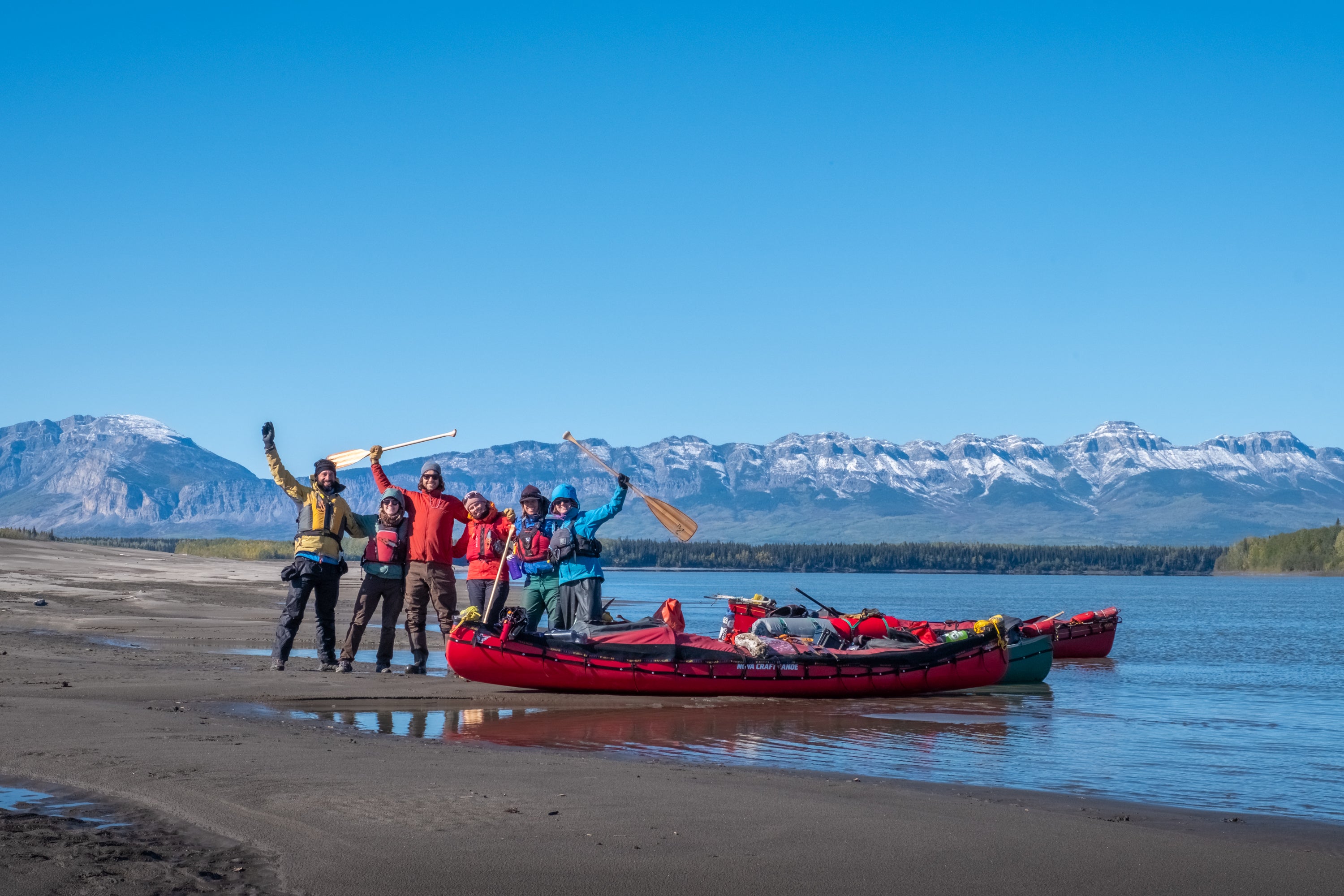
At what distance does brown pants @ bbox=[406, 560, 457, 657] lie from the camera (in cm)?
1538

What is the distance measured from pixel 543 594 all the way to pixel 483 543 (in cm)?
119

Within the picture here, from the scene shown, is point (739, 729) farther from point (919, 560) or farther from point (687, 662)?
point (919, 560)

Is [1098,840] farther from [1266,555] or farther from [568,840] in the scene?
[1266,555]

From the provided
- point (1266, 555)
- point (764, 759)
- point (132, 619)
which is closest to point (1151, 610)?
point (132, 619)

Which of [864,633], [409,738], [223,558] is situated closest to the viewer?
[409,738]

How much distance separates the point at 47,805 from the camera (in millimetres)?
7359

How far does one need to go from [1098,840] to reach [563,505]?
8.91 meters

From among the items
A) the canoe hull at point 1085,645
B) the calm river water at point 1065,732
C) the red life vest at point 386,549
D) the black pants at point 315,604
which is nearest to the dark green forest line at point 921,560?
the canoe hull at point 1085,645

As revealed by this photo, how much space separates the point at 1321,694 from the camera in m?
21.0

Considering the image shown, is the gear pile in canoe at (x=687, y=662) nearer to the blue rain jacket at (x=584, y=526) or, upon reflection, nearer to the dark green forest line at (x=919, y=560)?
the blue rain jacket at (x=584, y=526)

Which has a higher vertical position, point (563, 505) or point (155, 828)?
point (563, 505)

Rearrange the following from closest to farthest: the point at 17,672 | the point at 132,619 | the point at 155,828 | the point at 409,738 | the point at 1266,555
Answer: the point at 155,828 < the point at 409,738 < the point at 17,672 < the point at 132,619 < the point at 1266,555

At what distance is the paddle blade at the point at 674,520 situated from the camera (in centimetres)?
1836

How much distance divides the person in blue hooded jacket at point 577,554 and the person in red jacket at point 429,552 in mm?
1278
